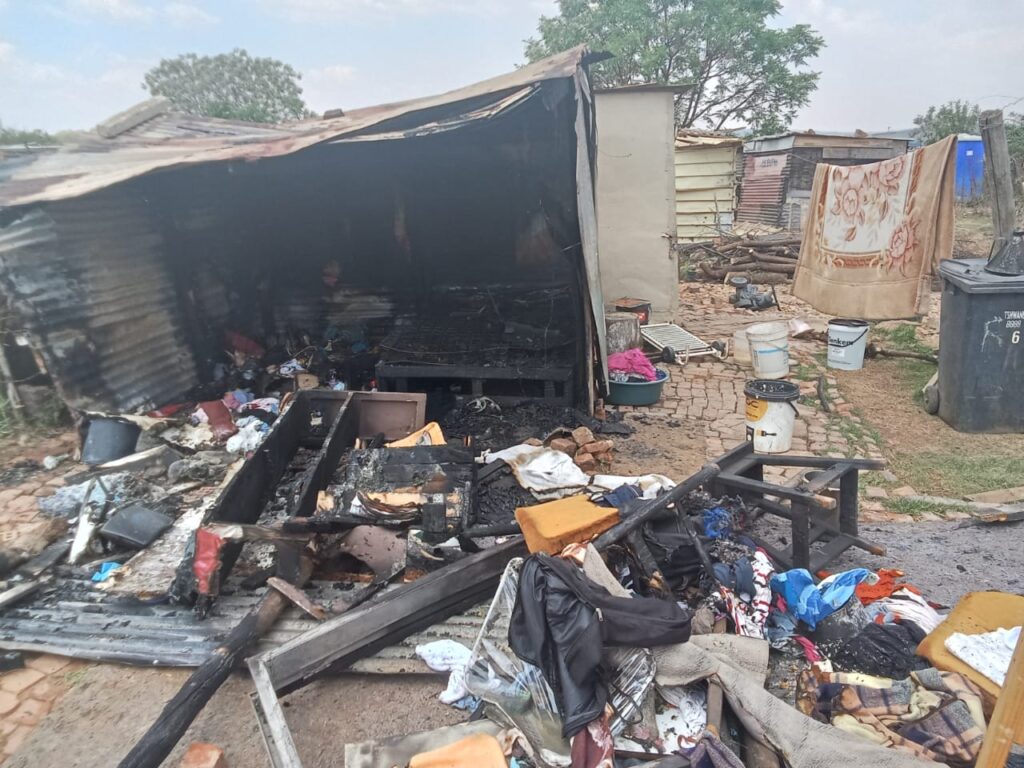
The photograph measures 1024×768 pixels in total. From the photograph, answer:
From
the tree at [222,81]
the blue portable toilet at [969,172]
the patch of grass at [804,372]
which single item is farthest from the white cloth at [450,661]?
the tree at [222,81]

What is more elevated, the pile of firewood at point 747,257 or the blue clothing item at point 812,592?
the pile of firewood at point 747,257

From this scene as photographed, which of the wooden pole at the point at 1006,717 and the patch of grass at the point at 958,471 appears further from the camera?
the patch of grass at the point at 958,471

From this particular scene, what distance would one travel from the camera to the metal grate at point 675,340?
8.02 m

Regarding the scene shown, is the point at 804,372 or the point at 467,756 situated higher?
the point at 467,756

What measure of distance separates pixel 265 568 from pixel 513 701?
2.00 meters

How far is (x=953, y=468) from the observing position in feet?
16.2

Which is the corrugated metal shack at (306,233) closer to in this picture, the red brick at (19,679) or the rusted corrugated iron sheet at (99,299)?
the rusted corrugated iron sheet at (99,299)

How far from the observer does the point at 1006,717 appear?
1402mm

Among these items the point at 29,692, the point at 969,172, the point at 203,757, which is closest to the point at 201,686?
the point at 203,757

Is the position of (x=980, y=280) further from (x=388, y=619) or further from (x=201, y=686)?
(x=201, y=686)

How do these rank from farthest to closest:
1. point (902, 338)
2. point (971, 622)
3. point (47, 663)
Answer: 1. point (902, 338)
2. point (47, 663)
3. point (971, 622)

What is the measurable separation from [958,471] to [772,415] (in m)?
1.47

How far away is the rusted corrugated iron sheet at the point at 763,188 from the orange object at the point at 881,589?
53.6ft

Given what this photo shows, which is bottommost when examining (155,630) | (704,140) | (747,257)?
(155,630)
